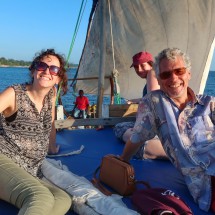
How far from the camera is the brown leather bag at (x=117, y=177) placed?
2.90 m

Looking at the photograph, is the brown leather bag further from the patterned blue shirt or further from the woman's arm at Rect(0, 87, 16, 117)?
the woman's arm at Rect(0, 87, 16, 117)

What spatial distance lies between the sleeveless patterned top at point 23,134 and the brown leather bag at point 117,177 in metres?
0.56

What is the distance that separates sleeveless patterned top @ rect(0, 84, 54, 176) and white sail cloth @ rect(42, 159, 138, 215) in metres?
0.27

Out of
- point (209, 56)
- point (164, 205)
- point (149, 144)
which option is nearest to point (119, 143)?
point (149, 144)

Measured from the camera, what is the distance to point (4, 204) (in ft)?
8.87

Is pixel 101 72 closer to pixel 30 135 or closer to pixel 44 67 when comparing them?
pixel 44 67

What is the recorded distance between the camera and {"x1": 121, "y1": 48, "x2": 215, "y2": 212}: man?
275 centimetres

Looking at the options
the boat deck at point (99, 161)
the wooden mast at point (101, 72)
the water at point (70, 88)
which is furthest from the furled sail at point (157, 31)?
the boat deck at point (99, 161)

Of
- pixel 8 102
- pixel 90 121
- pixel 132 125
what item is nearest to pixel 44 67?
pixel 8 102

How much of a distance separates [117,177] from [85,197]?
41 cm

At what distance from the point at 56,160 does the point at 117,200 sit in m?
1.29

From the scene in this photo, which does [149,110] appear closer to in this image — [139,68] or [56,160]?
[56,160]

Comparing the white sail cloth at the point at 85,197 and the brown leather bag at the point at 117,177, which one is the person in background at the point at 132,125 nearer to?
the brown leather bag at the point at 117,177

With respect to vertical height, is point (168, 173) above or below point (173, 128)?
below
